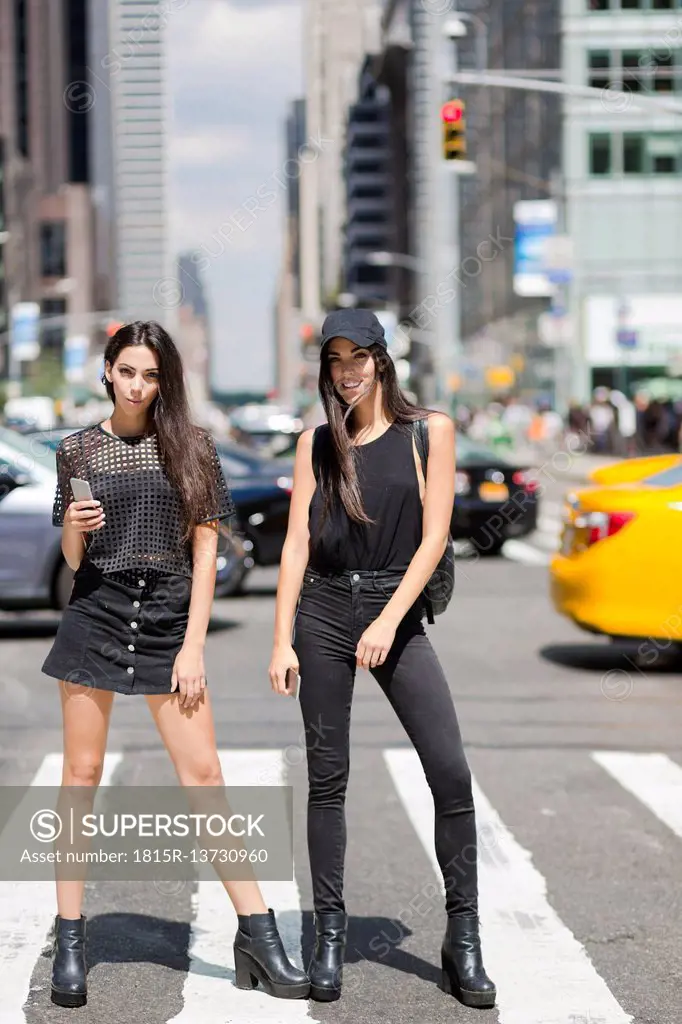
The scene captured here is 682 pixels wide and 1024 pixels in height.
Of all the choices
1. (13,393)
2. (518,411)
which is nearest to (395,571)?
(518,411)

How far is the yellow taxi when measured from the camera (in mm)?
10500

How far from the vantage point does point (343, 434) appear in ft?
14.8

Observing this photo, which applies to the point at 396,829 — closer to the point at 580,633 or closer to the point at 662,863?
the point at 662,863

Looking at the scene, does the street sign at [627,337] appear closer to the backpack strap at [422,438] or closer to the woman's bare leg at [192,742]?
the backpack strap at [422,438]

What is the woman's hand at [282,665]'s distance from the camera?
14.8ft

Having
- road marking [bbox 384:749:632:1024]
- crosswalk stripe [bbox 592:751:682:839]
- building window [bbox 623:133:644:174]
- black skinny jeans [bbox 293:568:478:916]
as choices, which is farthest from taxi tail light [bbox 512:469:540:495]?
building window [bbox 623:133:644:174]

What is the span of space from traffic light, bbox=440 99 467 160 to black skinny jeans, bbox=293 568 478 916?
1790cm

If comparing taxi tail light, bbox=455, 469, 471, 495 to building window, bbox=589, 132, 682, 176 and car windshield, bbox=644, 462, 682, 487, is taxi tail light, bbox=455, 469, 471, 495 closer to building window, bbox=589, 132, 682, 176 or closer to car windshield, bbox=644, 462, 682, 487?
car windshield, bbox=644, 462, 682, 487

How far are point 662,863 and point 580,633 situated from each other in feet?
23.5

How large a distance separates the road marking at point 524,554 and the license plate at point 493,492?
2.83 ft

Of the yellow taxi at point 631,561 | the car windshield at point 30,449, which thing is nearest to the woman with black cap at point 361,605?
the yellow taxi at point 631,561

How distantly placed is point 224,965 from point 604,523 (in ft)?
20.6

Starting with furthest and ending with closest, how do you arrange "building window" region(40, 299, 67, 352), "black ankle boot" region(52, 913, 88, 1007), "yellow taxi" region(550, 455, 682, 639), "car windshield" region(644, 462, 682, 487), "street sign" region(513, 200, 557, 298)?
"building window" region(40, 299, 67, 352) < "street sign" region(513, 200, 557, 298) < "car windshield" region(644, 462, 682, 487) < "yellow taxi" region(550, 455, 682, 639) < "black ankle boot" region(52, 913, 88, 1007)

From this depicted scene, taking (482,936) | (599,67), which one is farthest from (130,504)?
(599,67)
